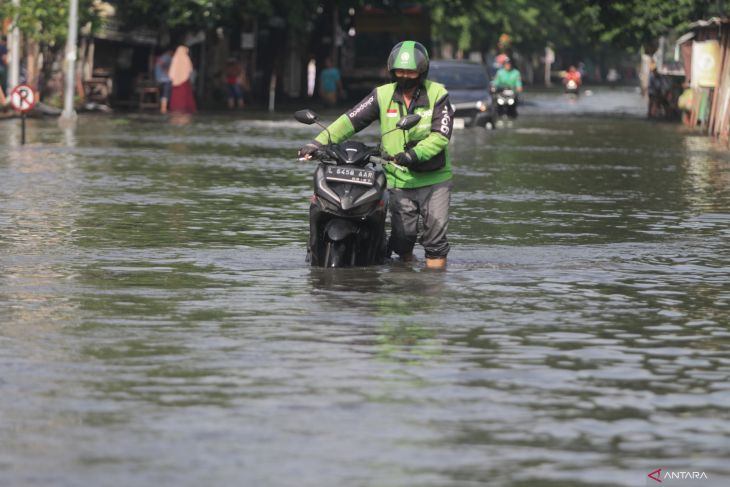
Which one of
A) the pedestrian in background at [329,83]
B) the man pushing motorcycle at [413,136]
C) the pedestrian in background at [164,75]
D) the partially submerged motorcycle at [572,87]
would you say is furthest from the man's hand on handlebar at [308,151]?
the partially submerged motorcycle at [572,87]

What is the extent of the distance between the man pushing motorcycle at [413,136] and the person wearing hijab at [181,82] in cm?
3586

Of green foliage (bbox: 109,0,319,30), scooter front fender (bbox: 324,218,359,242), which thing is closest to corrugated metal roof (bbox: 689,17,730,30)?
green foliage (bbox: 109,0,319,30)

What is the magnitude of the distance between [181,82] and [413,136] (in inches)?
1455

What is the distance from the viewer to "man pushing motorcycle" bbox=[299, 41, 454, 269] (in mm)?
13047

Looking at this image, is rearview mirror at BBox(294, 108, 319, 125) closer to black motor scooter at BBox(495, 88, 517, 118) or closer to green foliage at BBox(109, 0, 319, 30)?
black motor scooter at BBox(495, 88, 517, 118)

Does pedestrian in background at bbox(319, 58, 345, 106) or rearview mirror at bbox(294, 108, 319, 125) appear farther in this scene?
pedestrian in background at bbox(319, 58, 345, 106)

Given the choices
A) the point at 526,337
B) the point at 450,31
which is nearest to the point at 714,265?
the point at 526,337

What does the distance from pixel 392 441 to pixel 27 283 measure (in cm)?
571

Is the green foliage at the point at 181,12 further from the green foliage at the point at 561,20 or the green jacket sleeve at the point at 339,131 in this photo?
the green jacket sleeve at the point at 339,131

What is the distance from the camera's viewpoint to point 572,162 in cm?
2952

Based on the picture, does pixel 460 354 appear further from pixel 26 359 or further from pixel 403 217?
pixel 403 217

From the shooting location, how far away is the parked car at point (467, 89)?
40.2m

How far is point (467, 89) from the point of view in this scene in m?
41.1

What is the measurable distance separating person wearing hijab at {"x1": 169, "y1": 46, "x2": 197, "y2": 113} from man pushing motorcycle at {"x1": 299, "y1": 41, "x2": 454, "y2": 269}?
3586 cm
